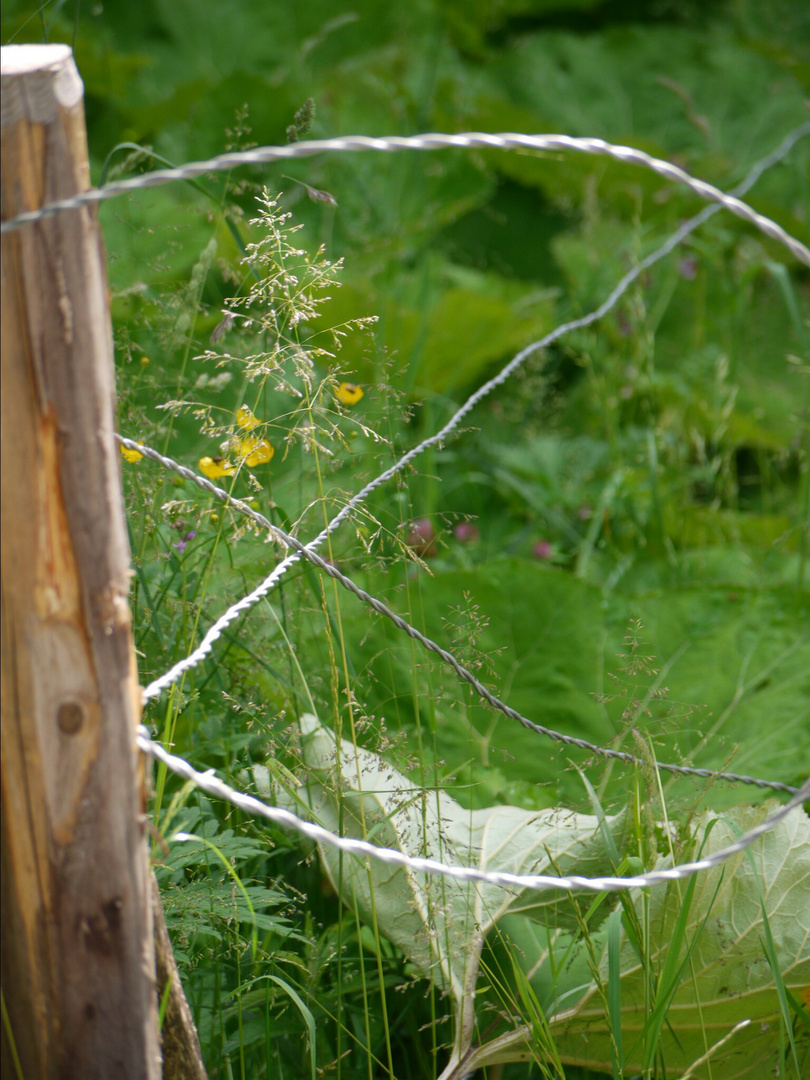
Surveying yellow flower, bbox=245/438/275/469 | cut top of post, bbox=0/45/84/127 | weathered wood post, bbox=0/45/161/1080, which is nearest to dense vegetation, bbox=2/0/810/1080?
yellow flower, bbox=245/438/275/469

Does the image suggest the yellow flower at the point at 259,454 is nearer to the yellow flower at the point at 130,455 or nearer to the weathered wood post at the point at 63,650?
the yellow flower at the point at 130,455

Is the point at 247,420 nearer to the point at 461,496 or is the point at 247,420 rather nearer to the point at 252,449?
the point at 252,449

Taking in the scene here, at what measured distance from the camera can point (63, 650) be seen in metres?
0.57

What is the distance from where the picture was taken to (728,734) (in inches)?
60.8

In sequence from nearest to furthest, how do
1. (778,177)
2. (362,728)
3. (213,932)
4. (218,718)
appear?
(213,932) < (362,728) < (218,718) < (778,177)

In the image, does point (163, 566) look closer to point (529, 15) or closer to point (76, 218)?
point (76, 218)

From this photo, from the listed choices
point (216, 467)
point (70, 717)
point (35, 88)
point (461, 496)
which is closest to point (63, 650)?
point (70, 717)

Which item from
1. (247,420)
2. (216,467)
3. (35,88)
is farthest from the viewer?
(216,467)

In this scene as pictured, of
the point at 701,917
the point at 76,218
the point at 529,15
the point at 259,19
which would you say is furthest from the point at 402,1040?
the point at 529,15

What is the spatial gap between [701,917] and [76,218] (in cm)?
94

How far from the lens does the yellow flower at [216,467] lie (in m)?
0.90

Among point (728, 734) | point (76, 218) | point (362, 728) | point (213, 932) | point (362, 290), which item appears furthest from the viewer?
point (362, 290)

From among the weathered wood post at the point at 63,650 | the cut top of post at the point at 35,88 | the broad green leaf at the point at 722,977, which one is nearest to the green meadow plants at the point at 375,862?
the broad green leaf at the point at 722,977

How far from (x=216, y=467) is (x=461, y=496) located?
142 centimetres
